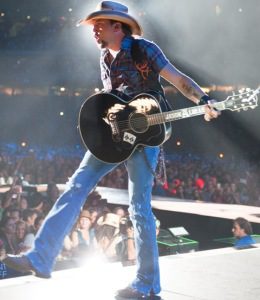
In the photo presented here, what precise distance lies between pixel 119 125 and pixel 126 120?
5 cm

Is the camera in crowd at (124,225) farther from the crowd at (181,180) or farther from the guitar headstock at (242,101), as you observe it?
the crowd at (181,180)

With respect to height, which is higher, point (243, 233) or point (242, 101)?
point (242, 101)

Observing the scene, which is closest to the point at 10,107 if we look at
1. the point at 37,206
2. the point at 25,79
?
the point at 25,79

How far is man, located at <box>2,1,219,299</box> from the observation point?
2348 mm

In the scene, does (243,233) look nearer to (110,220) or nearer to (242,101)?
(110,220)

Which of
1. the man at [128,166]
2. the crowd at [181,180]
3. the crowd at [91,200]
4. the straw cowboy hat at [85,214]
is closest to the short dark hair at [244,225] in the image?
the crowd at [91,200]

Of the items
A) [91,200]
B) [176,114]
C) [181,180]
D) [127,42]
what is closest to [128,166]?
[176,114]

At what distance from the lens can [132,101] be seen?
2393 millimetres

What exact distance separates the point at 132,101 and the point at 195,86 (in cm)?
32

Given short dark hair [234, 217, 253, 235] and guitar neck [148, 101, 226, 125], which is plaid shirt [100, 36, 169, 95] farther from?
short dark hair [234, 217, 253, 235]

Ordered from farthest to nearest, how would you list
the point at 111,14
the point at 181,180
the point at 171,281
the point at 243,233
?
the point at 181,180 → the point at 243,233 → the point at 171,281 → the point at 111,14

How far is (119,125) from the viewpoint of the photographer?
96.0 inches

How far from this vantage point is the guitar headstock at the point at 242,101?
7.30ft

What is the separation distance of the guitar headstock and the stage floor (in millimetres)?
980
